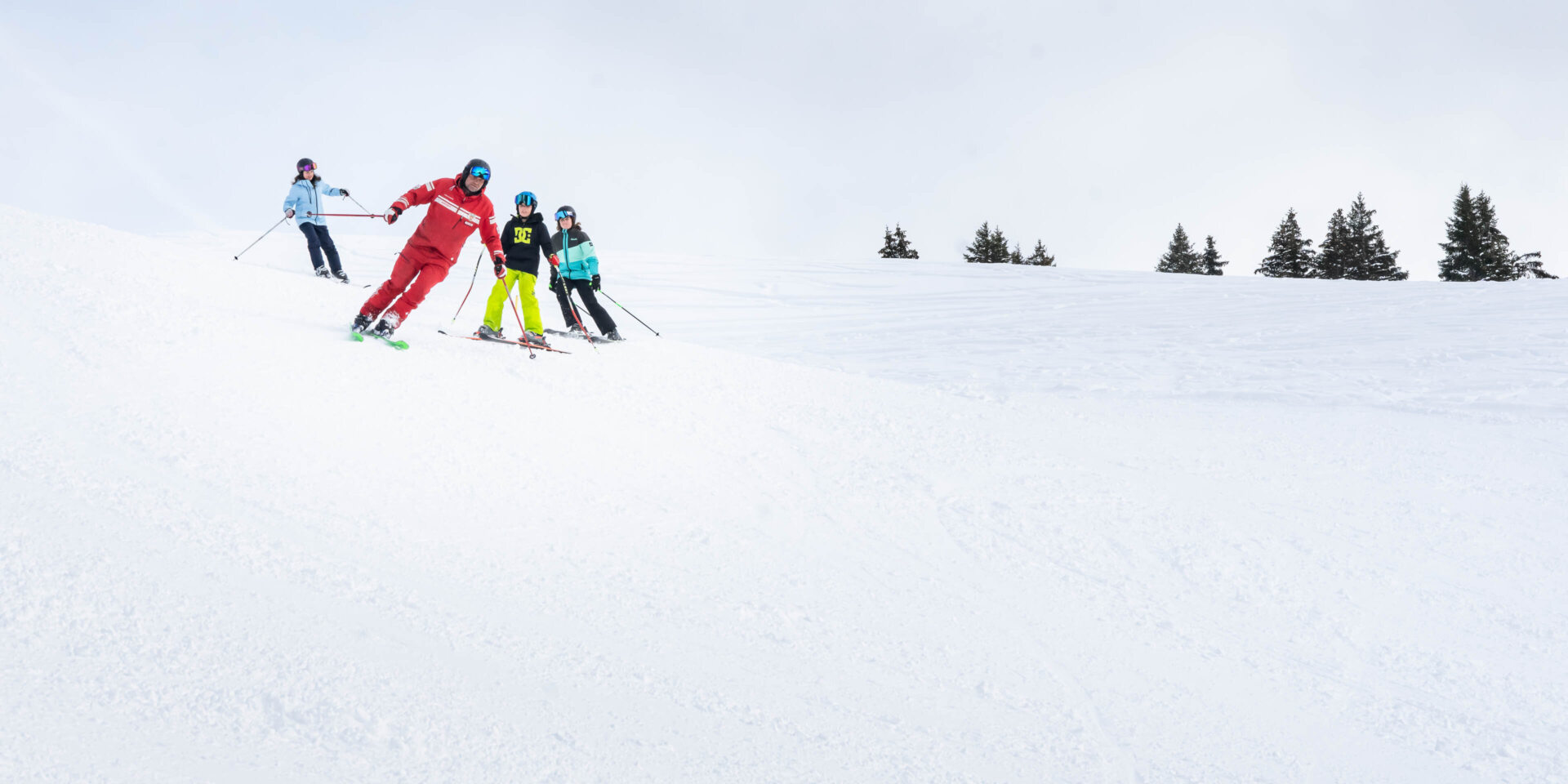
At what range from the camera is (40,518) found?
11.2ft

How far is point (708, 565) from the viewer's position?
426 cm

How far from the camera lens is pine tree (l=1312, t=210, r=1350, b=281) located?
3988cm

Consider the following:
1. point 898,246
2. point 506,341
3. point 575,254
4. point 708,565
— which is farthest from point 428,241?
point 898,246

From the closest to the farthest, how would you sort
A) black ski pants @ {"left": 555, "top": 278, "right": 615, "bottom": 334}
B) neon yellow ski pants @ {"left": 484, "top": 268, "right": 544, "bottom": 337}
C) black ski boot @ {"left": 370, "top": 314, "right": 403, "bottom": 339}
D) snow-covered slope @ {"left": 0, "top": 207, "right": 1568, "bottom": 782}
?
snow-covered slope @ {"left": 0, "top": 207, "right": 1568, "bottom": 782} < black ski boot @ {"left": 370, "top": 314, "right": 403, "bottom": 339} < neon yellow ski pants @ {"left": 484, "top": 268, "right": 544, "bottom": 337} < black ski pants @ {"left": 555, "top": 278, "right": 615, "bottom": 334}

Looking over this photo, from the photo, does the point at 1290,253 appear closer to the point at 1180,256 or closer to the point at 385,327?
the point at 1180,256

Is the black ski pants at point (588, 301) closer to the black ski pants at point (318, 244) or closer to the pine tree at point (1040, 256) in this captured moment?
the black ski pants at point (318, 244)

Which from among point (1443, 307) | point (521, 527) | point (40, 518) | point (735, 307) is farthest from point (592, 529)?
point (1443, 307)

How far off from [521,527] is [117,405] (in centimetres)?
245

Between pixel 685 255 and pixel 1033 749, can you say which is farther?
pixel 685 255

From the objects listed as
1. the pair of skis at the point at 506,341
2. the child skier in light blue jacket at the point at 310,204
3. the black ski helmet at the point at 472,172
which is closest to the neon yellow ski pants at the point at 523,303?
the pair of skis at the point at 506,341

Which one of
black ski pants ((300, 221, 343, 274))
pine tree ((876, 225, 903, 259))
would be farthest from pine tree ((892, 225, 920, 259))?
black ski pants ((300, 221, 343, 274))

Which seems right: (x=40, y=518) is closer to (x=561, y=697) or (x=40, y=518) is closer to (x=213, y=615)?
(x=213, y=615)

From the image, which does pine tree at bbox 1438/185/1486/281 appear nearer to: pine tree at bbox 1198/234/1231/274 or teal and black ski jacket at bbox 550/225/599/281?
pine tree at bbox 1198/234/1231/274

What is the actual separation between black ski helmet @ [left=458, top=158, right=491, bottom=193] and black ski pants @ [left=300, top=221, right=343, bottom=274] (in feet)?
19.1
